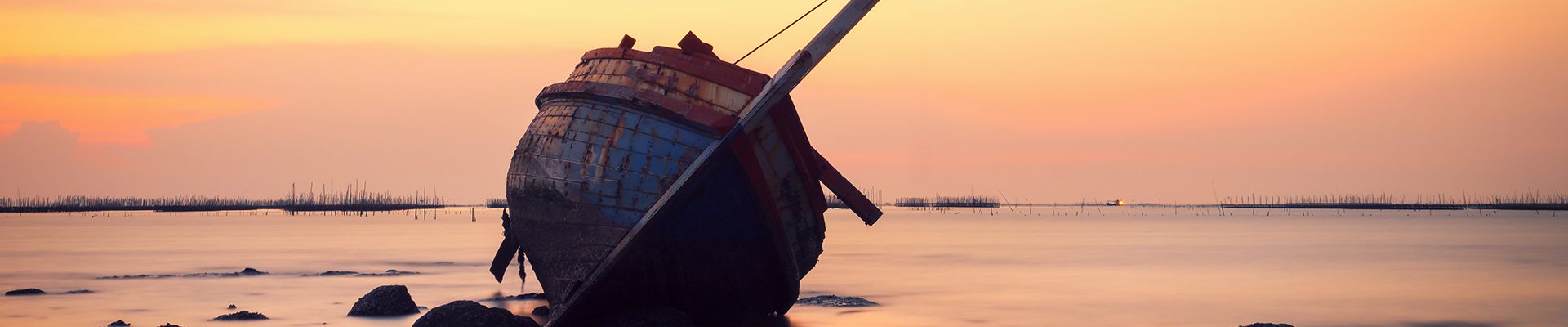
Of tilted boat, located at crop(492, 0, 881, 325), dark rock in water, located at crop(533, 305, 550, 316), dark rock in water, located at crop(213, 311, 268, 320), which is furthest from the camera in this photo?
dark rock in water, located at crop(213, 311, 268, 320)

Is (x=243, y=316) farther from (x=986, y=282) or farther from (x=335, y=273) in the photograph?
(x=986, y=282)

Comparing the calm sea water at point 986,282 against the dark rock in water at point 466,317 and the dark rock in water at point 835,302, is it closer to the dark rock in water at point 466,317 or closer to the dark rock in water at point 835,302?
the dark rock in water at point 835,302

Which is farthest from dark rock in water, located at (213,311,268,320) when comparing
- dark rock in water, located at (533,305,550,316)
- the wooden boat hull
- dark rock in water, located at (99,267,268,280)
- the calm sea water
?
dark rock in water, located at (99,267,268,280)

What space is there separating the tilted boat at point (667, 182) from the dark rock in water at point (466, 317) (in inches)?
24.7

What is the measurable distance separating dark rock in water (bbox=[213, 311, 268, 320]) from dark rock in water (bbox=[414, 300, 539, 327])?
6.45 meters

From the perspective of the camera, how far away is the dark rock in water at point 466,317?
49.9 ft

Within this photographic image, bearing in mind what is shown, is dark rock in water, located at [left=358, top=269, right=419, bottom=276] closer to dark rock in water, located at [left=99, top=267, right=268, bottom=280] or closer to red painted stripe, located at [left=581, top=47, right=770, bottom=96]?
dark rock in water, located at [left=99, top=267, right=268, bottom=280]

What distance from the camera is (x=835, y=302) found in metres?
23.8

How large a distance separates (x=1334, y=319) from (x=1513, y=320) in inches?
113

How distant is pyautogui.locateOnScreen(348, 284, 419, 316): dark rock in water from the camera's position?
66.3 ft

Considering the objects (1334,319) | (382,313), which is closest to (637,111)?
(382,313)

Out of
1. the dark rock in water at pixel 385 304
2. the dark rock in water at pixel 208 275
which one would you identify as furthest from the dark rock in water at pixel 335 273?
the dark rock in water at pixel 385 304

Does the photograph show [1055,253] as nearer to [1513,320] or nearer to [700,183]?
[1513,320]

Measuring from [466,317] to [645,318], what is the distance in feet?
6.51
